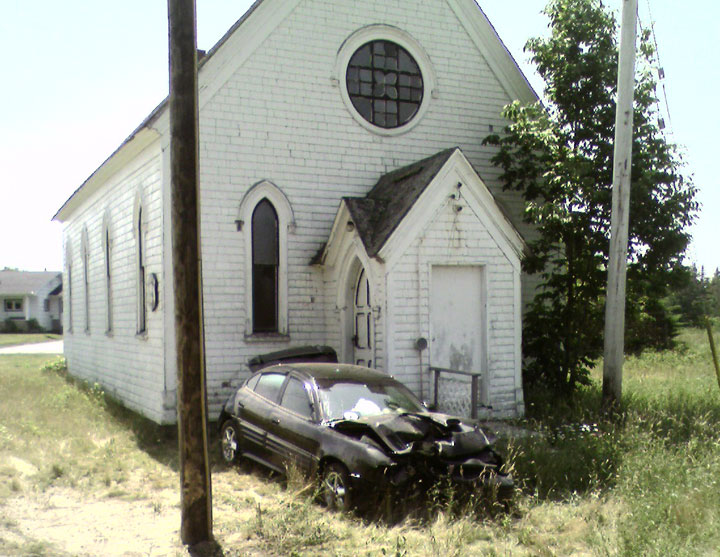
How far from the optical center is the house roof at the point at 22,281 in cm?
6372

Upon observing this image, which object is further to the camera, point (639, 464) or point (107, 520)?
point (639, 464)

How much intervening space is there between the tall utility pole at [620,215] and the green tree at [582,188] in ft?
5.68

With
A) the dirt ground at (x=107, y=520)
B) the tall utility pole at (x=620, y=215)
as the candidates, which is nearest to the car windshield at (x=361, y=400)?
the dirt ground at (x=107, y=520)

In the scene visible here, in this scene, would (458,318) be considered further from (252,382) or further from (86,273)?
(86,273)

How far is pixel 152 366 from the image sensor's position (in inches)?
540

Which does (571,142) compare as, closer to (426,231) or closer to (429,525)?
(426,231)

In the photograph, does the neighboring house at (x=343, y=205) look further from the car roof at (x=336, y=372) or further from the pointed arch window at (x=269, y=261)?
the car roof at (x=336, y=372)

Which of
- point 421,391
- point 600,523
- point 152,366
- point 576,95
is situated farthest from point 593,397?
point 152,366

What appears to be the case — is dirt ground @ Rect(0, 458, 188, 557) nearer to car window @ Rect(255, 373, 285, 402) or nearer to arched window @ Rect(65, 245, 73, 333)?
car window @ Rect(255, 373, 285, 402)

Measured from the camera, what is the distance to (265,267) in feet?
46.2

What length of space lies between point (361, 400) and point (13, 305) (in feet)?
213

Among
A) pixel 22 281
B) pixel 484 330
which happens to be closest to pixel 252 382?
pixel 484 330

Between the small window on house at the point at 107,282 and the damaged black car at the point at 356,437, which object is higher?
the small window on house at the point at 107,282

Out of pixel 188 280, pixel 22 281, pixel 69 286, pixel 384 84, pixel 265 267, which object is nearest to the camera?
pixel 188 280
